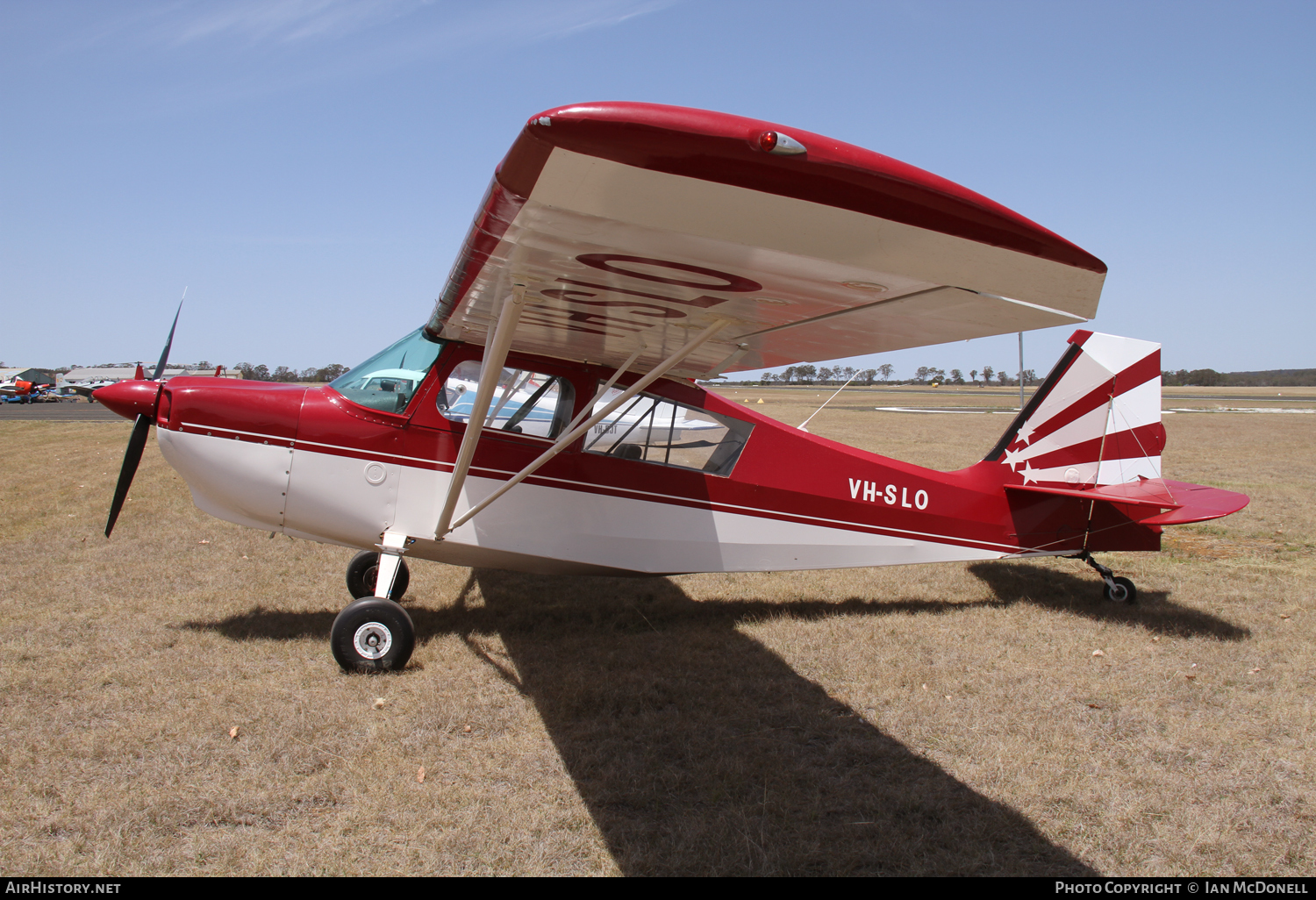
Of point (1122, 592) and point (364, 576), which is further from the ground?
point (1122, 592)

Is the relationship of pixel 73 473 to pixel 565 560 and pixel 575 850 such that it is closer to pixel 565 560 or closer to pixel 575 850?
pixel 565 560

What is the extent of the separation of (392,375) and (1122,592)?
20.7ft

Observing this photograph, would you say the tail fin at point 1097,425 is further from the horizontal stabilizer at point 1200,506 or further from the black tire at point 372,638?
the black tire at point 372,638

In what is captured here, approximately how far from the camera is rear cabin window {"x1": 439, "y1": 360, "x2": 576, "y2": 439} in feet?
17.3

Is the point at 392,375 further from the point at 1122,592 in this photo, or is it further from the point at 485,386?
the point at 1122,592

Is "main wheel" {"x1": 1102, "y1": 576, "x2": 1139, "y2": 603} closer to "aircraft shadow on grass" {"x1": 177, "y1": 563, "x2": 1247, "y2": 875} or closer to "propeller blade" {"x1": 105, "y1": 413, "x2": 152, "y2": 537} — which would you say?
"aircraft shadow on grass" {"x1": 177, "y1": 563, "x2": 1247, "y2": 875}

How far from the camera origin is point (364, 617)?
4734 millimetres

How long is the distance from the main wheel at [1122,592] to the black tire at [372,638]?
19.1ft

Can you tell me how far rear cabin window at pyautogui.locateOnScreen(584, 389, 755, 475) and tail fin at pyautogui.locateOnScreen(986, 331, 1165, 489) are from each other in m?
2.47

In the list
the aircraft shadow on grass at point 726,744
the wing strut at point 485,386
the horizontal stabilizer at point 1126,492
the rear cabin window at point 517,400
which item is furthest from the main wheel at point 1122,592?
the wing strut at point 485,386

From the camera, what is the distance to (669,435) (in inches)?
220

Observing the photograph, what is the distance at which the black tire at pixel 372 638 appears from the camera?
15.4 ft

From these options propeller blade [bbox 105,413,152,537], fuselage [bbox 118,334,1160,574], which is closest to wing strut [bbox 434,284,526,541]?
fuselage [bbox 118,334,1160,574]

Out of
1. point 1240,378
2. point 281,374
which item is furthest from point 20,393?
point 1240,378
